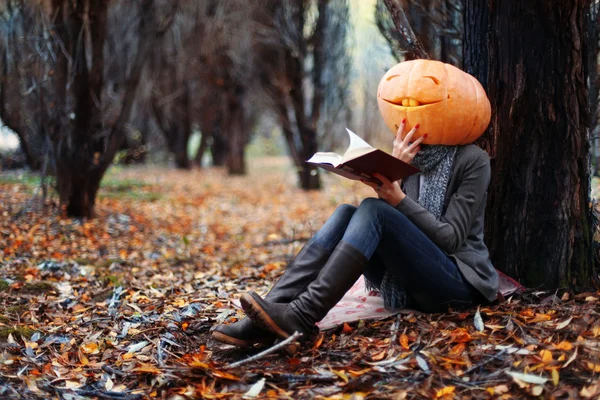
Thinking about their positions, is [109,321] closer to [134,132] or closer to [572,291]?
[572,291]

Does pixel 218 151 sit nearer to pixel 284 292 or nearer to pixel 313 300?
pixel 284 292

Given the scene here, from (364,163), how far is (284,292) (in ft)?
2.52

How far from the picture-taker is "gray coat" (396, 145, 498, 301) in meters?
3.09

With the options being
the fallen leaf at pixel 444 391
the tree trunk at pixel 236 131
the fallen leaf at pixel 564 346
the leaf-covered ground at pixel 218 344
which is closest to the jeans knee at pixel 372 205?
the leaf-covered ground at pixel 218 344

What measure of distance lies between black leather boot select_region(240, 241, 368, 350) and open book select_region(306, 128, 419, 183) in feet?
1.17

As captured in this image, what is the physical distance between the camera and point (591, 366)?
104 inches

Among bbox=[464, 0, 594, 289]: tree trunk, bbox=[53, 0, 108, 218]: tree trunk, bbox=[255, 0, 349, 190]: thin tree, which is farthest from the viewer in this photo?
bbox=[255, 0, 349, 190]: thin tree

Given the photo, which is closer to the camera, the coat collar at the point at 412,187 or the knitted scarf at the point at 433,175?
A: the knitted scarf at the point at 433,175

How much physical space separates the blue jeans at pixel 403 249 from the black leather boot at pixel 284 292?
0.08 metres

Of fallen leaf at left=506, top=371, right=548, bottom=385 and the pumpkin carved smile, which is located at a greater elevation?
the pumpkin carved smile

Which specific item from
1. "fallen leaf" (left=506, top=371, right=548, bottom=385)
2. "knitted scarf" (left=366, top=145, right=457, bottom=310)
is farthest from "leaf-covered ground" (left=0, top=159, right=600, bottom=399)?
"knitted scarf" (left=366, top=145, right=457, bottom=310)

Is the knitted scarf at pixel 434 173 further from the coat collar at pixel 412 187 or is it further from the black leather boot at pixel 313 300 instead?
the black leather boot at pixel 313 300

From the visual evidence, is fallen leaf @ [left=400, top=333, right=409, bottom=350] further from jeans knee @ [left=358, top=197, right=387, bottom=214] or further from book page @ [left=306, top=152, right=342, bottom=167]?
book page @ [left=306, top=152, right=342, bottom=167]

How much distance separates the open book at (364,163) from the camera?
112 inches
